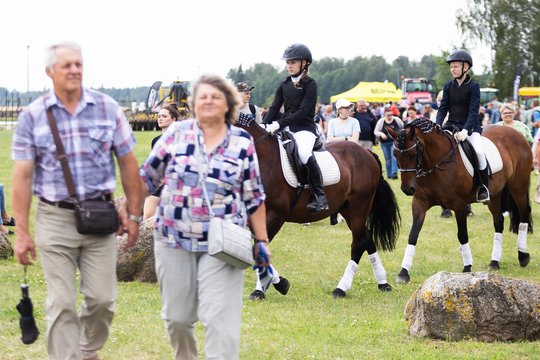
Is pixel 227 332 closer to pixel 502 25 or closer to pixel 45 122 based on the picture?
pixel 45 122

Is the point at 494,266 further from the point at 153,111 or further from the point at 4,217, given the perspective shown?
the point at 153,111

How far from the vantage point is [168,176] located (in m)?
5.79

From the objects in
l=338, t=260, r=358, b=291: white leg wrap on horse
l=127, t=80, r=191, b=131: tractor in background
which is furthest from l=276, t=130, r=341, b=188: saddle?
l=127, t=80, r=191, b=131: tractor in background

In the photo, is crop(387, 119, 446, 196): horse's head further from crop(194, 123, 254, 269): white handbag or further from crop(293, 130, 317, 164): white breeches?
crop(194, 123, 254, 269): white handbag

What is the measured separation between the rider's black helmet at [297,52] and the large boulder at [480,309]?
3.64m

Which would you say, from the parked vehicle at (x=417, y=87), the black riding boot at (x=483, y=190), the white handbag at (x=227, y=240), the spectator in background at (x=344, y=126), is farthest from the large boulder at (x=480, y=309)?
the parked vehicle at (x=417, y=87)

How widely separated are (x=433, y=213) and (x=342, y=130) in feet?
11.2

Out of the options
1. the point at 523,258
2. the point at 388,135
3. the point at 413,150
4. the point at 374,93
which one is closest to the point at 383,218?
the point at 413,150

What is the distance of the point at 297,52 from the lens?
10742 millimetres

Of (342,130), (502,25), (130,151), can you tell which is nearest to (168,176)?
(130,151)

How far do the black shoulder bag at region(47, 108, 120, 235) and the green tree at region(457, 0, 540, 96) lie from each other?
72.1 meters

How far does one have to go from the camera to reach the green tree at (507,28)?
2945 inches

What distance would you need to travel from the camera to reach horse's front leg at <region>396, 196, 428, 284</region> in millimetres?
12148

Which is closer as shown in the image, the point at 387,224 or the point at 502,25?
the point at 387,224
